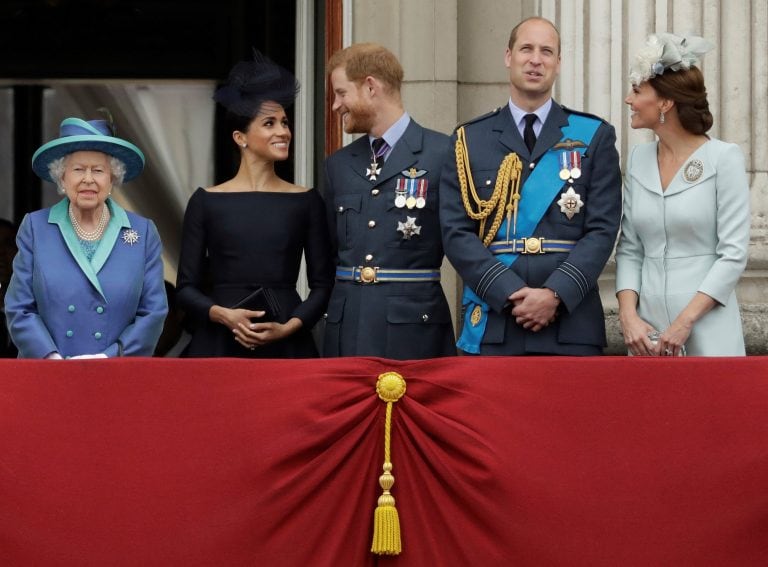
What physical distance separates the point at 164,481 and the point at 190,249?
1365 mm

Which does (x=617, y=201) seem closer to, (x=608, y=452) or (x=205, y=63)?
(x=608, y=452)

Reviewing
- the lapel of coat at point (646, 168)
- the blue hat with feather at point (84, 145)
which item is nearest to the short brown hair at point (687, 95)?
the lapel of coat at point (646, 168)

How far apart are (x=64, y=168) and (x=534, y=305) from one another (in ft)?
4.93

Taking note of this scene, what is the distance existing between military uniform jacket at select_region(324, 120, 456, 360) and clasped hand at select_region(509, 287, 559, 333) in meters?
0.51

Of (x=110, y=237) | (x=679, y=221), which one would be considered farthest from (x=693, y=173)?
(x=110, y=237)

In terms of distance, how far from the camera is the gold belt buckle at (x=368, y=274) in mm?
5570

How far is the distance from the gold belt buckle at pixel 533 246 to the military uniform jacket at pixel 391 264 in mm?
427

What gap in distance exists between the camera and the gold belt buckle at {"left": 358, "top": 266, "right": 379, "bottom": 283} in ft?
18.3

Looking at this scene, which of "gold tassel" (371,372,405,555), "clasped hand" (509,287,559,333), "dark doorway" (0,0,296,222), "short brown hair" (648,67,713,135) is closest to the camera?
"gold tassel" (371,372,405,555)

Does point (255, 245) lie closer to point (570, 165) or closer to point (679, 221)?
point (570, 165)

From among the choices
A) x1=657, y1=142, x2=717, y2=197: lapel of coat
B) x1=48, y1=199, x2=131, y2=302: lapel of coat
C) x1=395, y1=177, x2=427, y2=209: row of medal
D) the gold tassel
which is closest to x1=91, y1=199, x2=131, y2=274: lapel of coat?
x1=48, y1=199, x2=131, y2=302: lapel of coat

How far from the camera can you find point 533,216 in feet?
17.3

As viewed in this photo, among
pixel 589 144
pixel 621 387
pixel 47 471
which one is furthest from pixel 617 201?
pixel 47 471

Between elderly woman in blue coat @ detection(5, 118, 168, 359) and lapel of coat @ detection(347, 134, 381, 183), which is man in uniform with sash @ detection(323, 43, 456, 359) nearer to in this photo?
lapel of coat @ detection(347, 134, 381, 183)
